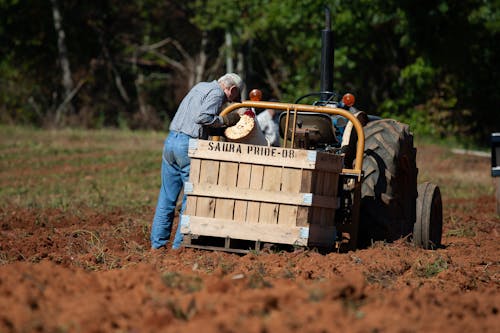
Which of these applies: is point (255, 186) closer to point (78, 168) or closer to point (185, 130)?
point (185, 130)

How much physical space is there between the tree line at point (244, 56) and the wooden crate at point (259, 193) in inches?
673

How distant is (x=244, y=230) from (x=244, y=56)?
990 inches

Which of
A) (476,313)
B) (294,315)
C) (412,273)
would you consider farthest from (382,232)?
(294,315)

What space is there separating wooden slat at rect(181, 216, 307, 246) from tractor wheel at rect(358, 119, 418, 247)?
1.29m

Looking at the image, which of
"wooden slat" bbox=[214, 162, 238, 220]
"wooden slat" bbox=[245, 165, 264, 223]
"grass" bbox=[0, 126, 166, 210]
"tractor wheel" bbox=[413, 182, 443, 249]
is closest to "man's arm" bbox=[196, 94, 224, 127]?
"wooden slat" bbox=[214, 162, 238, 220]

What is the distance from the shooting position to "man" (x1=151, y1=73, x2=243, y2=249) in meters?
8.52

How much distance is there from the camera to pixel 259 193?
780 cm

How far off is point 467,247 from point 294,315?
5.49 meters

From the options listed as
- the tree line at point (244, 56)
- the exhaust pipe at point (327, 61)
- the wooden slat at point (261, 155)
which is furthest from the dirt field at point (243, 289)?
the tree line at point (244, 56)

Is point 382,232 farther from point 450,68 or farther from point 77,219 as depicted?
point 450,68

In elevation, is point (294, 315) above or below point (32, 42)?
below

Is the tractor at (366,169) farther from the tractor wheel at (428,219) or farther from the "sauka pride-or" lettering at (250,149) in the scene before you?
the "sauka pride-or" lettering at (250,149)

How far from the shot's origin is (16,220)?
11742mm

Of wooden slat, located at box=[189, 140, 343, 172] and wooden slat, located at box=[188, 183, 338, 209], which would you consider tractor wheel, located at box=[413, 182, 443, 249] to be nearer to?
wooden slat, located at box=[188, 183, 338, 209]
